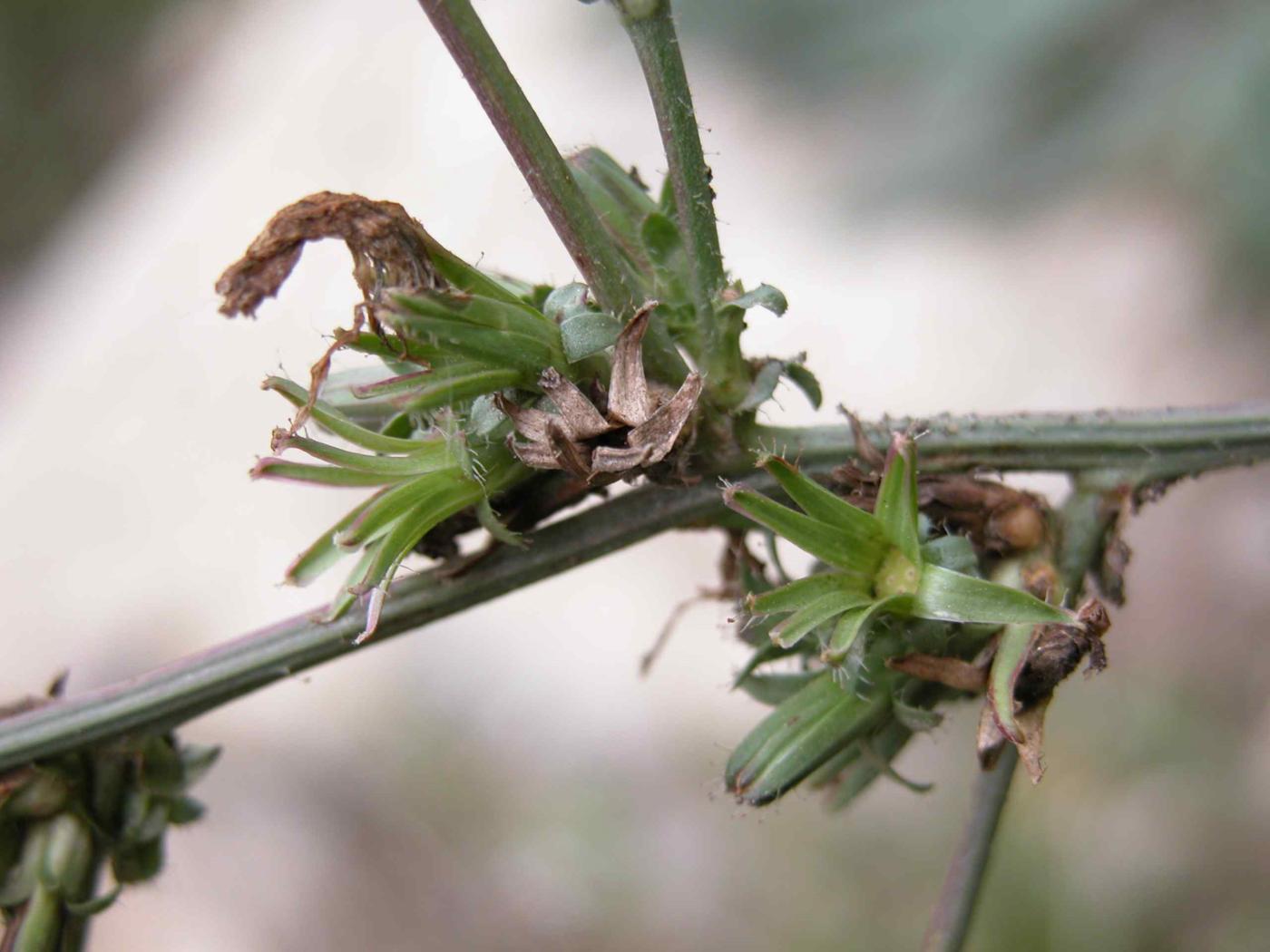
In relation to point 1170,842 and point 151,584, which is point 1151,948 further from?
point 151,584

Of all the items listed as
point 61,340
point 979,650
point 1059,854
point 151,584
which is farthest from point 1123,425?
point 61,340

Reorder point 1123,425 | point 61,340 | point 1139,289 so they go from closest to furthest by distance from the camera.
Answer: point 1123,425, point 1139,289, point 61,340

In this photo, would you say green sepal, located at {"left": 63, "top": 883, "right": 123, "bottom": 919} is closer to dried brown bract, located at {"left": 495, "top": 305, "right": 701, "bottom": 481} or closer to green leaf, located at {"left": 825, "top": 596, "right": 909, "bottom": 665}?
dried brown bract, located at {"left": 495, "top": 305, "right": 701, "bottom": 481}

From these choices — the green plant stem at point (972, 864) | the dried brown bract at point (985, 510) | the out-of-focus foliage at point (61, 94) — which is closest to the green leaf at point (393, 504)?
the dried brown bract at point (985, 510)

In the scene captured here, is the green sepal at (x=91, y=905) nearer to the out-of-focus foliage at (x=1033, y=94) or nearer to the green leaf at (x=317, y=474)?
the green leaf at (x=317, y=474)

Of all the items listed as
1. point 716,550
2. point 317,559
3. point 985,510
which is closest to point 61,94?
point 716,550

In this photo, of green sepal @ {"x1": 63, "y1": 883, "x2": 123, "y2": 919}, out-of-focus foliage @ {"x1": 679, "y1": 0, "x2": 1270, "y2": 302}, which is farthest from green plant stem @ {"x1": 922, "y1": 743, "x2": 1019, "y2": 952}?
out-of-focus foliage @ {"x1": 679, "y1": 0, "x2": 1270, "y2": 302}
